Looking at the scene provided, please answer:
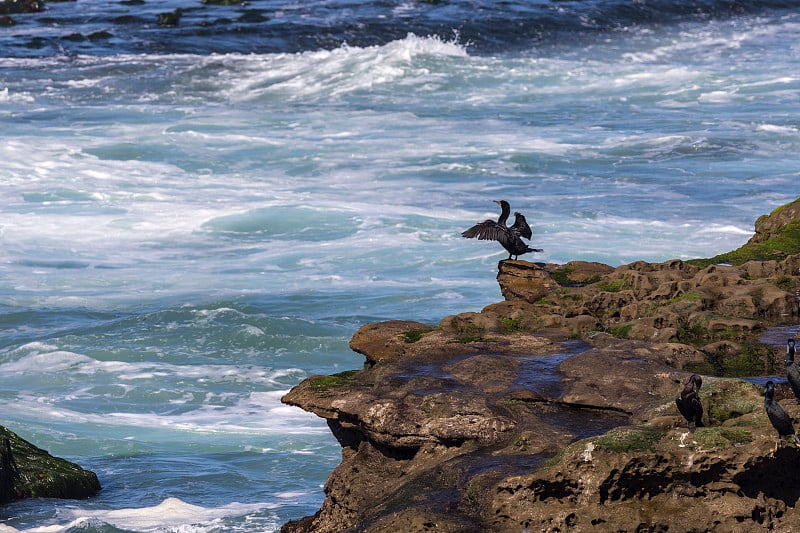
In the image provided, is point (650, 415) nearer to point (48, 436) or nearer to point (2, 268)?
point (48, 436)

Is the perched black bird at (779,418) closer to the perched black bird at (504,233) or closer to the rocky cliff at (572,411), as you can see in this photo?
the rocky cliff at (572,411)

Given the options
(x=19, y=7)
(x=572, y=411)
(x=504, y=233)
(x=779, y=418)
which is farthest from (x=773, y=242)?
(x=19, y=7)

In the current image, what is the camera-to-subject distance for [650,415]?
30.7ft

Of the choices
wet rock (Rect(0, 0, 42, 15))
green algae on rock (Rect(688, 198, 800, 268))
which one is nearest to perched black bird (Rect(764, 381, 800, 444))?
green algae on rock (Rect(688, 198, 800, 268))

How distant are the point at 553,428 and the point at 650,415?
701mm

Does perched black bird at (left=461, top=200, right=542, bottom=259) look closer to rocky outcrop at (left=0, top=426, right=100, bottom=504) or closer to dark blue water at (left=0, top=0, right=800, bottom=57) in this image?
rocky outcrop at (left=0, top=426, right=100, bottom=504)

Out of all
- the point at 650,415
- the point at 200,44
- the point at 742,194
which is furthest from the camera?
the point at 200,44

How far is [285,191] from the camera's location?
32062 mm

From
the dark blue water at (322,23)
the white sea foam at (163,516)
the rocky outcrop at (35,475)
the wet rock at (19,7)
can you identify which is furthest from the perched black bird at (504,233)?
the wet rock at (19,7)

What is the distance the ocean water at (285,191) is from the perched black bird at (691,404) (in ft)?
18.4

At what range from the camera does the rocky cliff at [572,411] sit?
8.50 m

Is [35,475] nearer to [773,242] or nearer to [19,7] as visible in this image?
[773,242]

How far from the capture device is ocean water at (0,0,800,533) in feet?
57.1

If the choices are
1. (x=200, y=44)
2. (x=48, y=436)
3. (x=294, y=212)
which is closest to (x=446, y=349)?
(x=48, y=436)
